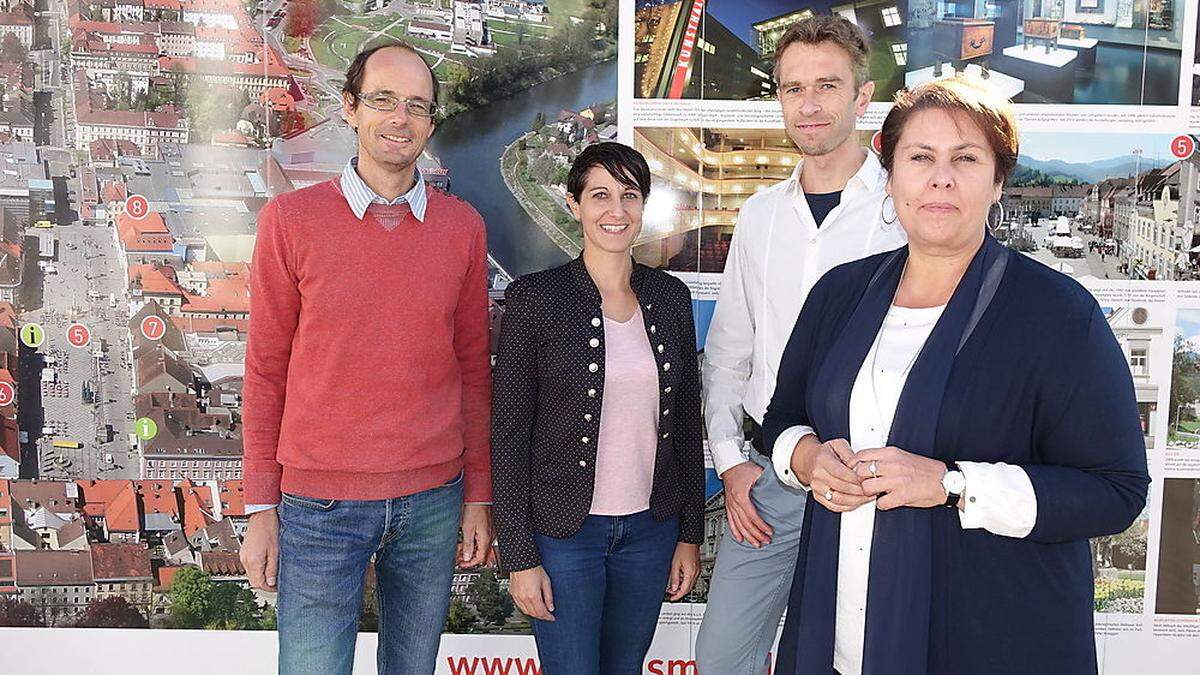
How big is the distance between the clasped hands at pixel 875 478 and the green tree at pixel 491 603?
1.90 m

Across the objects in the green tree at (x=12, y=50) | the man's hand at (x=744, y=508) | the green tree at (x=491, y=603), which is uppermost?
the green tree at (x=12, y=50)

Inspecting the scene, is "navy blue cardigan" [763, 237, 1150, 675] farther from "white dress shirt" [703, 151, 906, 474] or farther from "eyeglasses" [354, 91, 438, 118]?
"eyeglasses" [354, 91, 438, 118]

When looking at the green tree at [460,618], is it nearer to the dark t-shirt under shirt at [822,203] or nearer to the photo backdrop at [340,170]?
the photo backdrop at [340,170]

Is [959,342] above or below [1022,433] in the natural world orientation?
above

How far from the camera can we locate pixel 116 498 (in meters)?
3.21

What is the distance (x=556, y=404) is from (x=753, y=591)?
26.3 inches

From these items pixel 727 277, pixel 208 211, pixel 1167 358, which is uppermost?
pixel 208 211

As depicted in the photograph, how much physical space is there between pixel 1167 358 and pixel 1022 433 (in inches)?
80.6

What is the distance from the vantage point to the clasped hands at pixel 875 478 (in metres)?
1.39

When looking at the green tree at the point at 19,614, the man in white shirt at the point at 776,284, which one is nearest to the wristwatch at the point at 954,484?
the man in white shirt at the point at 776,284

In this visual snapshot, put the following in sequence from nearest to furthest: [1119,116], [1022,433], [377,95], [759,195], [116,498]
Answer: [1022,433]
[377,95]
[759,195]
[1119,116]
[116,498]

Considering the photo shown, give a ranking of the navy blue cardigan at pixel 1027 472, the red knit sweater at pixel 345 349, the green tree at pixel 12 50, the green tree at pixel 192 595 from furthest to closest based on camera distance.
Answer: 1. the green tree at pixel 192 595
2. the green tree at pixel 12 50
3. the red knit sweater at pixel 345 349
4. the navy blue cardigan at pixel 1027 472

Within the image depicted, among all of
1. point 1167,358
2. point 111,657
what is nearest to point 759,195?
point 1167,358

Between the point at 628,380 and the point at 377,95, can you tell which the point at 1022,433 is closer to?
the point at 628,380
